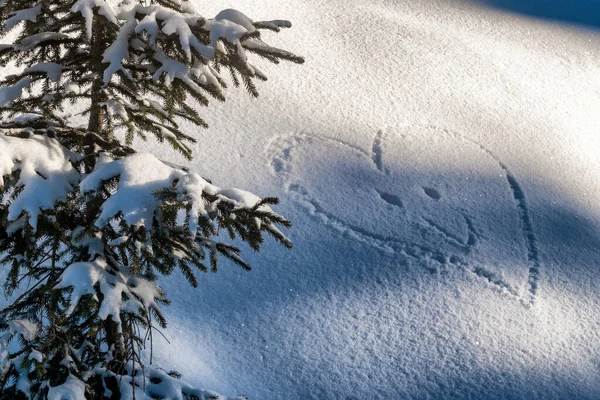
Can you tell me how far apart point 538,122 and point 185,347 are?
11.5ft

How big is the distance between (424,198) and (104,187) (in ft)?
9.54

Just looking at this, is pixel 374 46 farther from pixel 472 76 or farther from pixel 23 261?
pixel 23 261

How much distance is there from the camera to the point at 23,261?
204 centimetres

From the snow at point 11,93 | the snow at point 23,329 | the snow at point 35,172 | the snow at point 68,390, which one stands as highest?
the snow at point 11,93

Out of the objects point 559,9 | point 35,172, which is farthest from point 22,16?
point 559,9

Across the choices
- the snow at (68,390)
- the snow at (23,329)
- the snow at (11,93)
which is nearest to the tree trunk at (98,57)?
the snow at (11,93)

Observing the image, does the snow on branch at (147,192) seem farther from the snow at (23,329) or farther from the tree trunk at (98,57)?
the snow at (23,329)

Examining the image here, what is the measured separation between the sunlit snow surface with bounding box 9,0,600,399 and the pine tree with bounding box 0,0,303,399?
4.17 ft

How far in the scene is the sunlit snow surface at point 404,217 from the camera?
3.43 meters

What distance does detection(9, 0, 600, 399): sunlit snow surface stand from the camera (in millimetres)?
3426

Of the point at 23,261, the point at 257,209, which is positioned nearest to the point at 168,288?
the point at 23,261

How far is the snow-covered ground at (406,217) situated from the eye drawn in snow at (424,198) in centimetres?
1

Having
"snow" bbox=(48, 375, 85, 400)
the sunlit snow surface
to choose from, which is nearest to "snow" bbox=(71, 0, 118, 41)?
"snow" bbox=(48, 375, 85, 400)

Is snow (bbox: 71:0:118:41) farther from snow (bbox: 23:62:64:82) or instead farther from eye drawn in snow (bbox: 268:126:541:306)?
eye drawn in snow (bbox: 268:126:541:306)
